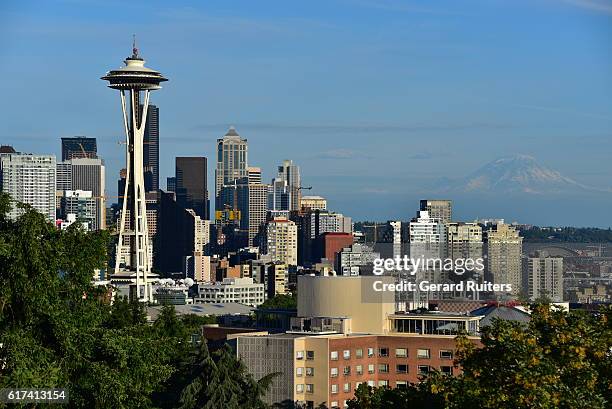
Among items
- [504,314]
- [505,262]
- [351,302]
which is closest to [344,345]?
[351,302]

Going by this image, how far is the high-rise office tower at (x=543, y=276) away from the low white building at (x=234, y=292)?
37.5 metres

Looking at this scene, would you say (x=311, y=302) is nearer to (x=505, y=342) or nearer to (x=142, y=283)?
(x=505, y=342)

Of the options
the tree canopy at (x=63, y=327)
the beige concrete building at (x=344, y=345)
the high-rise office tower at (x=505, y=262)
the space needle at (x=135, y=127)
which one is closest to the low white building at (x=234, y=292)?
the high-rise office tower at (x=505, y=262)

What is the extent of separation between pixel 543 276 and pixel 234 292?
45737 mm

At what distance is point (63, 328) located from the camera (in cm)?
2825

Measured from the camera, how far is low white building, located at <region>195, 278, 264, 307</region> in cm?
19012

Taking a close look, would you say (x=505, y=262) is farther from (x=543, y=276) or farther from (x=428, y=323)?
(x=428, y=323)

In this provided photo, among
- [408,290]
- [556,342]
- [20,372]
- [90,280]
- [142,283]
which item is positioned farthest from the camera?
[142,283]

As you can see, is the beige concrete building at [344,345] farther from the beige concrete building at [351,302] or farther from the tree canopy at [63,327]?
the tree canopy at [63,327]

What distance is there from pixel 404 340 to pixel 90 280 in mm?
36047

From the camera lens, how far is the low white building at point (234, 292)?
190 m

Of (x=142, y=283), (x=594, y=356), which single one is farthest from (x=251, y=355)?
(x=142, y=283)

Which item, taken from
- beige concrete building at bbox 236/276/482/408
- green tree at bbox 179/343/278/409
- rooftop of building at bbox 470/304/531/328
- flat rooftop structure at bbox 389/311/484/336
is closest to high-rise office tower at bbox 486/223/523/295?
rooftop of building at bbox 470/304/531/328

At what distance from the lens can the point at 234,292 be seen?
192500mm
